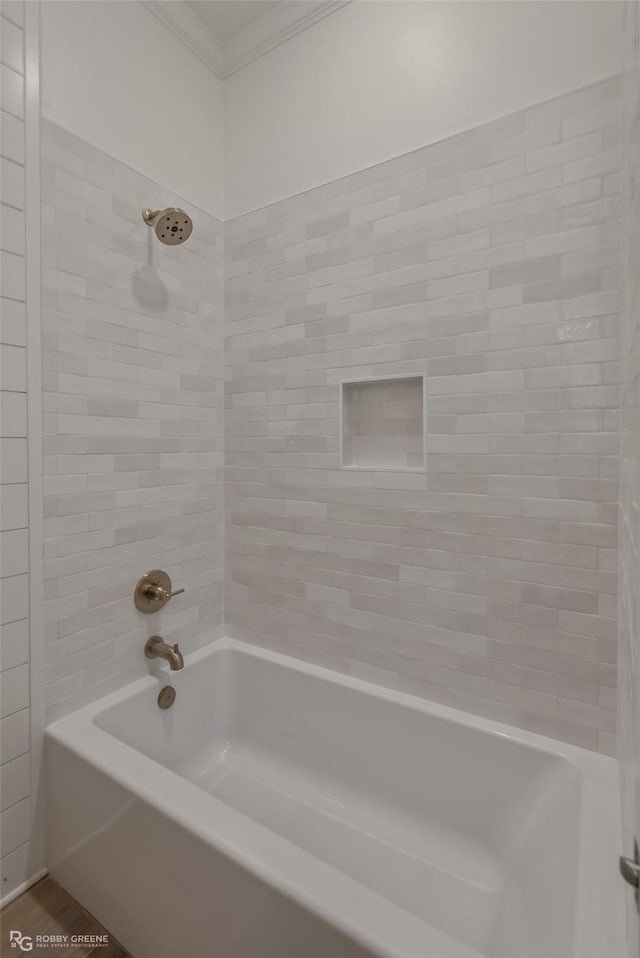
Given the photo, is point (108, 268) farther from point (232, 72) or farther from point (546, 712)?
point (546, 712)

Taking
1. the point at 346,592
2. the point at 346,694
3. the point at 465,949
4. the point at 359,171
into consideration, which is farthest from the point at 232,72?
the point at 465,949

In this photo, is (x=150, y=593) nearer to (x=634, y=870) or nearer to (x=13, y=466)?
(x=13, y=466)

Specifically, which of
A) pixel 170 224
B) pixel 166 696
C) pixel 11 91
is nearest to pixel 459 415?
pixel 170 224

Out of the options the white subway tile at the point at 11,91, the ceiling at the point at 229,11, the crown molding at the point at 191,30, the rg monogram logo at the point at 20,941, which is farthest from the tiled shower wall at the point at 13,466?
the ceiling at the point at 229,11

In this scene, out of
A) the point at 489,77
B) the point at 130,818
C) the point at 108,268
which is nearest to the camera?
the point at 130,818

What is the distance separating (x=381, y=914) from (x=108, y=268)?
1656 mm

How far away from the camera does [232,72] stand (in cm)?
177

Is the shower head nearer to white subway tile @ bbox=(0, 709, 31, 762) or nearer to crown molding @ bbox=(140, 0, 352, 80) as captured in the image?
A: crown molding @ bbox=(140, 0, 352, 80)

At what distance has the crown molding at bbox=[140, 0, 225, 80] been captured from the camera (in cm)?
153

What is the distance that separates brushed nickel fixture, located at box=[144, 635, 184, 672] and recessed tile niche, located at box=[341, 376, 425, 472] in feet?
2.67

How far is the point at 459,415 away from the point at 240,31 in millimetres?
1641

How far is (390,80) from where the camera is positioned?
1.44 meters

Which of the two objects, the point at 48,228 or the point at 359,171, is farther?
the point at 359,171

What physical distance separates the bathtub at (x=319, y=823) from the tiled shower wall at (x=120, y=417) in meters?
0.20
